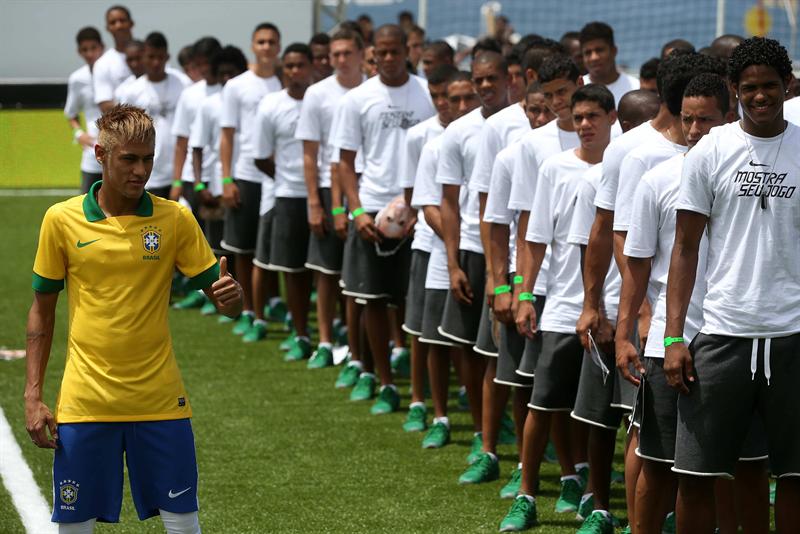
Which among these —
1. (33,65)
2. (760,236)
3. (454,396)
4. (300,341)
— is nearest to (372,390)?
(454,396)

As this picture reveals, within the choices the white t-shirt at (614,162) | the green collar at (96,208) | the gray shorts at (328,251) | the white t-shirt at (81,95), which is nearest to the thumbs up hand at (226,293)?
the green collar at (96,208)

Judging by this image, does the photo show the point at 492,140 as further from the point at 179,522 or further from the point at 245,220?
the point at 245,220

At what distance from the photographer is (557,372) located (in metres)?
6.95

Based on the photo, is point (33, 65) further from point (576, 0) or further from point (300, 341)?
point (300, 341)

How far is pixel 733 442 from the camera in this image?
210 inches

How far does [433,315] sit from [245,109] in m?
4.41

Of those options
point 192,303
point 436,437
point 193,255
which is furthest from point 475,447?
point 192,303

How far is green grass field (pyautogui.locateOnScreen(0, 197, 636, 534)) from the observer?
718 cm

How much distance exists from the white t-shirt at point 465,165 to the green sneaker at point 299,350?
3.27 m

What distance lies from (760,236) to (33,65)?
17.2 metres

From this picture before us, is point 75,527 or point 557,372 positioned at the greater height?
point 557,372

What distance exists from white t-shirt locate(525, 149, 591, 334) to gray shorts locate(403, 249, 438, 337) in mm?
1975

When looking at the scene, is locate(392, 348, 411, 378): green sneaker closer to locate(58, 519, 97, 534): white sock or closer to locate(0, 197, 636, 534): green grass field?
locate(0, 197, 636, 534): green grass field

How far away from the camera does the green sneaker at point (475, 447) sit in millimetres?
8180
